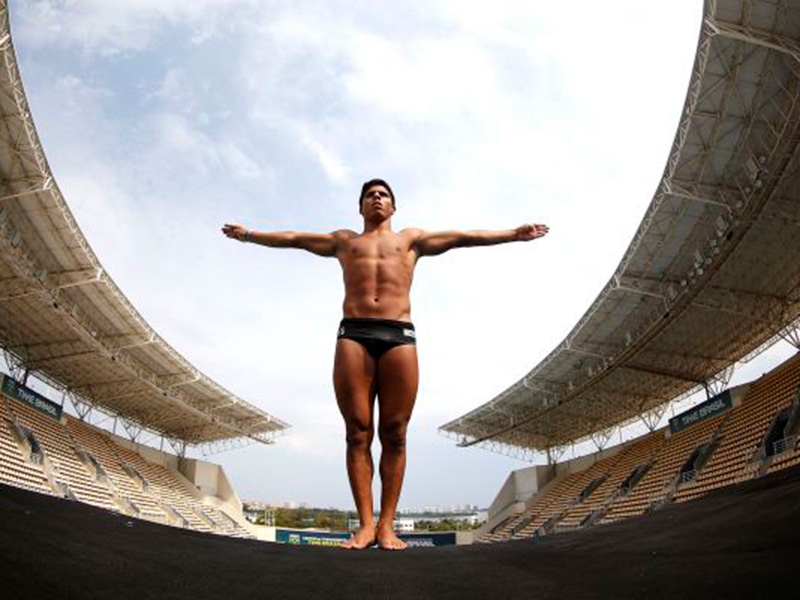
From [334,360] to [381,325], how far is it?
15.0 inches

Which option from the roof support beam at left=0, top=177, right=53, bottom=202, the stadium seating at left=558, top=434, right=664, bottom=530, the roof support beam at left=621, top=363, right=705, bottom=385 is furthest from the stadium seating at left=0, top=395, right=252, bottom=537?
the roof support beam at left=621, top=363, right=705, bottom=385

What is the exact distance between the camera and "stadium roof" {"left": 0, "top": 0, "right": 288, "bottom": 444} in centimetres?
1502

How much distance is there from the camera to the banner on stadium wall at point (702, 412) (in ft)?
74.6

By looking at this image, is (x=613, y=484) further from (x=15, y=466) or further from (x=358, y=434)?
(x=358, y=434)

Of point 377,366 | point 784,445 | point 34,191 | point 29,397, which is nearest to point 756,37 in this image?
point 784,445

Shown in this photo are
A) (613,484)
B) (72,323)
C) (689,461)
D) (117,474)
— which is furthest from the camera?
(613,484)

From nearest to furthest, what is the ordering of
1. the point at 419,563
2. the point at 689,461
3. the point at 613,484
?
the point at 419,563 < the point at 689,461 < the point at 613,484

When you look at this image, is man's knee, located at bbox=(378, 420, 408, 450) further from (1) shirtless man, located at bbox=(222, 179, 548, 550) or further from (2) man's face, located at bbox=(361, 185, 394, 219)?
(2) man's face, located at bbox=(361, 185, 394, 219)

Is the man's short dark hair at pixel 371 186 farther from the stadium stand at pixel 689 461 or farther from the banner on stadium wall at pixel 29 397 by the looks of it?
the banner on stadium wall at pixel 29 397

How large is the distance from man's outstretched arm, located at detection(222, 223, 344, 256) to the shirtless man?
0.19m

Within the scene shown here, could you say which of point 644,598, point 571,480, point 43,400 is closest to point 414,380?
point 644,598

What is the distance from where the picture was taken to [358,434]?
3.35 m

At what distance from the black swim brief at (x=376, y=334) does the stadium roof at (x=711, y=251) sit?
12.5 metres

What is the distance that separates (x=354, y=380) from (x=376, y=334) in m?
0.33
